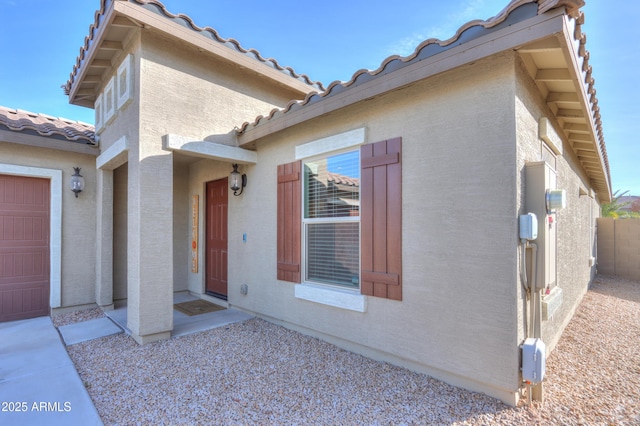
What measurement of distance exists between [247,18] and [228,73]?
2.67 meters

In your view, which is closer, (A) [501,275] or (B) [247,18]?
(A) [501,275]

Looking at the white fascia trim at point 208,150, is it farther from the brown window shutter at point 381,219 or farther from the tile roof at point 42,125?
the tile roof at point 42,125

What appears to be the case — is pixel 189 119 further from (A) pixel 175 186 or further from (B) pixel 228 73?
(A) pixel 175 186

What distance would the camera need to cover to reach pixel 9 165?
598 centimetres

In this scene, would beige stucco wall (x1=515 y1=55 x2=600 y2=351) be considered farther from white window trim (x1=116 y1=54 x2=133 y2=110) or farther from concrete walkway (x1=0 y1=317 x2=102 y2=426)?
white window trim (x1=116 y1=54 x2=133 y2=110)

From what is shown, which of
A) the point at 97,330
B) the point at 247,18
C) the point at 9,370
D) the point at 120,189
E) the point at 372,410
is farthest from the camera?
the point at 247,18

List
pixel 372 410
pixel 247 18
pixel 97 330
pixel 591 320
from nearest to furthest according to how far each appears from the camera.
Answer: pixel 372 410
pixel 97 330
pixel 591 320
pixel 247 18

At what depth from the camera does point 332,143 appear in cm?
469

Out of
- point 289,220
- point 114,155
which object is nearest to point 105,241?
point 114,155

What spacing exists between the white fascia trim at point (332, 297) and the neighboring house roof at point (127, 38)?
4.34 metres

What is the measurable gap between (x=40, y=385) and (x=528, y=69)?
20.9 ft

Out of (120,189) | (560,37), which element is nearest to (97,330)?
(120,189)

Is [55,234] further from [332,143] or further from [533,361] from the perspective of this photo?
[533,361]

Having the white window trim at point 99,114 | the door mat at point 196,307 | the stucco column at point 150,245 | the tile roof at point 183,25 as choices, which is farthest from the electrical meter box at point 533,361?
the white window trim at point 99,114
